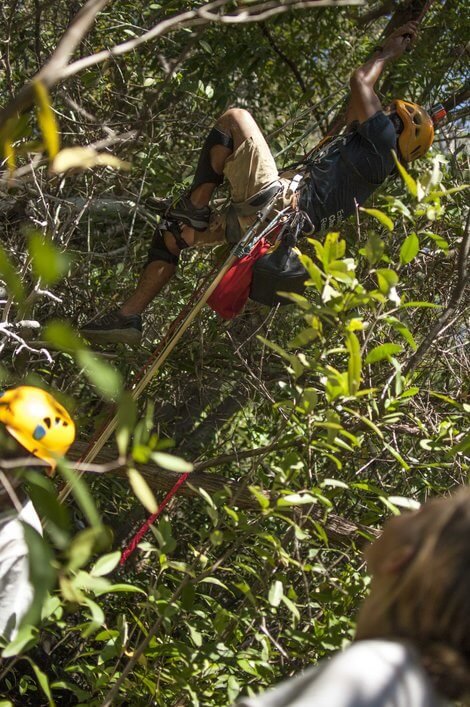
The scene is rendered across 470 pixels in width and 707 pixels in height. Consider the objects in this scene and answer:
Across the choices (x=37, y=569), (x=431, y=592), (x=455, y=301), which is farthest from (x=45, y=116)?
(x=455, y=301)

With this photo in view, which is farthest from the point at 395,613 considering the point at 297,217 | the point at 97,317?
the point at 97,317

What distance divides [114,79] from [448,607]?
4.13m

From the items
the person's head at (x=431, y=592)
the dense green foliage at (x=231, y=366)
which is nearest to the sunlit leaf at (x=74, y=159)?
the person's head at (x=431, y=592)

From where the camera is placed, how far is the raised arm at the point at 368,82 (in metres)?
3.94

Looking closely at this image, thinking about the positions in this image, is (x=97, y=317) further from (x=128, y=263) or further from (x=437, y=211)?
(x=437, y=211)

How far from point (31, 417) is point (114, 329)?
1.57 meters

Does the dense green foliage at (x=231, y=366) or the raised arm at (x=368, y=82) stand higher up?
the raised arm at (x=368, y=82)

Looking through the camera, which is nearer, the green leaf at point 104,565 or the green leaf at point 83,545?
the green leaf at point 83,545

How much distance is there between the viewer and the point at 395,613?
159cm

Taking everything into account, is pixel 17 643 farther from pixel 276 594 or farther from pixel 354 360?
pixel 354 360

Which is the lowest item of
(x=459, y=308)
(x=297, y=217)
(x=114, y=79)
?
(x=459, y=308)

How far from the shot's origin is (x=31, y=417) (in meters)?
2.48

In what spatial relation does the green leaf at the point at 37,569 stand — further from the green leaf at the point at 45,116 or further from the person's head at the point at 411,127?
the person's head at the point at 411,127

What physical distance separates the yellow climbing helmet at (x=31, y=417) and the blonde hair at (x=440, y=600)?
3.73 ft
